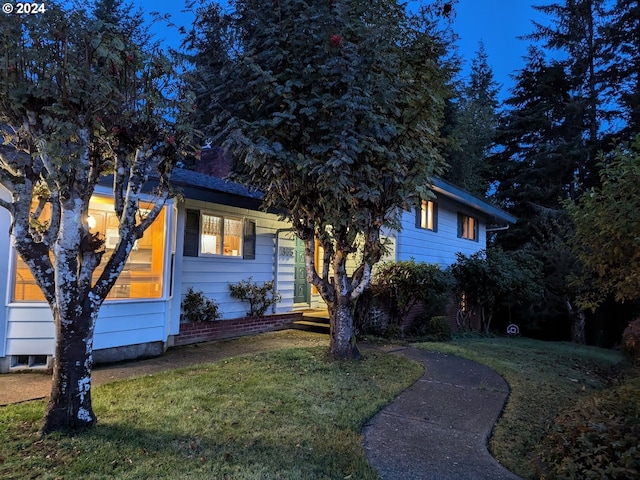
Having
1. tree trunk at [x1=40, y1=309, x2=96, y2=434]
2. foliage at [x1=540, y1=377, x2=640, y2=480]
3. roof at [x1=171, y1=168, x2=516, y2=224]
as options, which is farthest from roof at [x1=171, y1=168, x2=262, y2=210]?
foliage at [x1=540, y1=377, x2=640, y2=480]

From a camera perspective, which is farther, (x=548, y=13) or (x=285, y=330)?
(x=548, y=13)

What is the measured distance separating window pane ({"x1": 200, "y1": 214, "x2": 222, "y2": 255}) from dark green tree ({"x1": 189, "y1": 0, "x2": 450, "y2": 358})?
233 cm

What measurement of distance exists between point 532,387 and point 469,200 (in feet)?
27.0

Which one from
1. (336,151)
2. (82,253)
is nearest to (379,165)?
(336,151)

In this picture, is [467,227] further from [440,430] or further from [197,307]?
[440,430]

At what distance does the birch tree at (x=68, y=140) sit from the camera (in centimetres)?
327

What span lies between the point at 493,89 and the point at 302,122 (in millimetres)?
24284

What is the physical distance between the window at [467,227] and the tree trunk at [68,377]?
13.1 m

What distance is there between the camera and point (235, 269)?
29.9 feet

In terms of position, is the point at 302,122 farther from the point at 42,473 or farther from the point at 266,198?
the point at 42,473

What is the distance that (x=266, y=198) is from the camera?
21.6 feet

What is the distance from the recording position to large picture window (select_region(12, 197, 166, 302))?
6.60 metres

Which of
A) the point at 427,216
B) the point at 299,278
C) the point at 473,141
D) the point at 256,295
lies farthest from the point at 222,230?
the point at 473,141

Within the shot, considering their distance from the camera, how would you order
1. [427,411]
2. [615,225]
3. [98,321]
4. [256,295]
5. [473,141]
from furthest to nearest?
[473,141] < [256,295] < [98,321] < [615,225] < [427,411]
